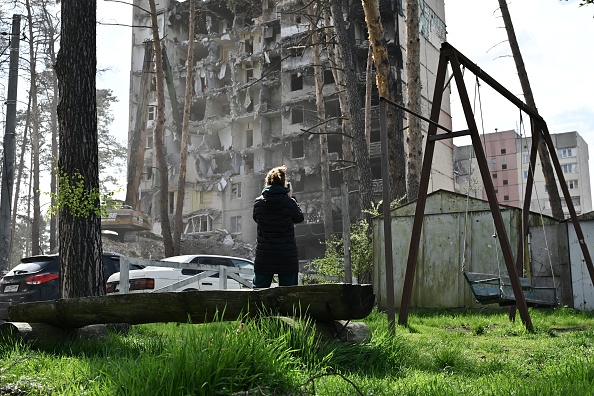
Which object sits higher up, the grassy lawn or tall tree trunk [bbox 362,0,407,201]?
tall tree trunk [bbox 362,0,407,201]

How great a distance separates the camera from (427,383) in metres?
4.45

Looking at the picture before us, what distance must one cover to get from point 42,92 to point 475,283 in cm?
3742

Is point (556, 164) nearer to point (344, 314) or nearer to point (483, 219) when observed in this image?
point (483, 219)

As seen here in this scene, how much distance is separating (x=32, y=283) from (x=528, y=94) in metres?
15.1

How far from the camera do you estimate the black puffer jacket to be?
8062 mm

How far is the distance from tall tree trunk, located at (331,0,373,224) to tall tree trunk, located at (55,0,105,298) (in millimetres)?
9401

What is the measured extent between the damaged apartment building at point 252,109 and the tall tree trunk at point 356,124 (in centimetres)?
2346

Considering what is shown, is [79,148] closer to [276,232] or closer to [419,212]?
[276,232]

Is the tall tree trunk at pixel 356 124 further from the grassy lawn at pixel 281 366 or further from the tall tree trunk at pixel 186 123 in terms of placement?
the tall tree trunk at pixel 186 123

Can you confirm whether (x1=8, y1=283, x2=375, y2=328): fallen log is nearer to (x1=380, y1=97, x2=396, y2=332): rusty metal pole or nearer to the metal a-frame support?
(x1=380, y1=97, x2=396, y2=332): rusty metal pole

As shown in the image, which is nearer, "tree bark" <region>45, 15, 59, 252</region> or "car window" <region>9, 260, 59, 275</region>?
"car window" <region>9, 260, 59, 275</region>

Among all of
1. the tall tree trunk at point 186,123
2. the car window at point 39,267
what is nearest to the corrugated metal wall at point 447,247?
the car window at point 39,267

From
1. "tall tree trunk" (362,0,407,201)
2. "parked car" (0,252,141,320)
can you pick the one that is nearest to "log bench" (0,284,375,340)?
"parked car" (0,252,141,320)

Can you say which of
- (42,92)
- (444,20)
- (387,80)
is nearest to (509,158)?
(444,20)
